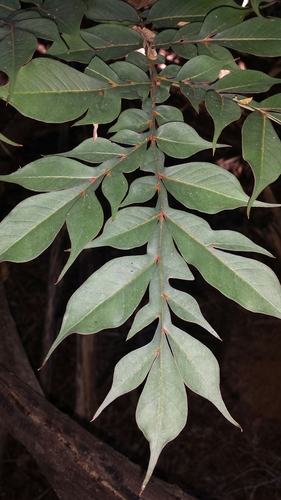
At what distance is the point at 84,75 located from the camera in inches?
18.3

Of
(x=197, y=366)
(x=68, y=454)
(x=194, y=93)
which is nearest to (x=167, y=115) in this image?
(x=194, y=93)

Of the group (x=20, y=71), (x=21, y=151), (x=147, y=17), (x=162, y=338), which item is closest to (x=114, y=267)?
(x=162, y=338)

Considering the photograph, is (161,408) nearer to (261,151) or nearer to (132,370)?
(132,370)

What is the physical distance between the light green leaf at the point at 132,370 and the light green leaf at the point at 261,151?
15cm

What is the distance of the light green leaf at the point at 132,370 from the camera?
453mm

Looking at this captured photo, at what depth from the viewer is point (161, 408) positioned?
445 mm

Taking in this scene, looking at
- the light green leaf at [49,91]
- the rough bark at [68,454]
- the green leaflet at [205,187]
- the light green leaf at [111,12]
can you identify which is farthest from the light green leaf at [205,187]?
the rough bark at [68,454]

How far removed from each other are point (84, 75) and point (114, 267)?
173 millimetres

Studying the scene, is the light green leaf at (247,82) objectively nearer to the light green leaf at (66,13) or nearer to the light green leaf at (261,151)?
the light green leaf at (261,151)

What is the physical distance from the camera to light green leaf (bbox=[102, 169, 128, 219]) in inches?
17.9

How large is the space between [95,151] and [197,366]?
0.21 metres

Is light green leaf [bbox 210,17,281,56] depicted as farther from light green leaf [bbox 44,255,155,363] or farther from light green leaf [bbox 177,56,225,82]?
light green leaf [bbox 44,255,155,363]

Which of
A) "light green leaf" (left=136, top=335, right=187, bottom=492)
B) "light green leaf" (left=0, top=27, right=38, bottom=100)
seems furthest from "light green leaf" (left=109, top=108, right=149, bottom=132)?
"light green leaf" (left=136, top=335, right=187, bottom=492)

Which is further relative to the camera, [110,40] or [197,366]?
[110,40]
